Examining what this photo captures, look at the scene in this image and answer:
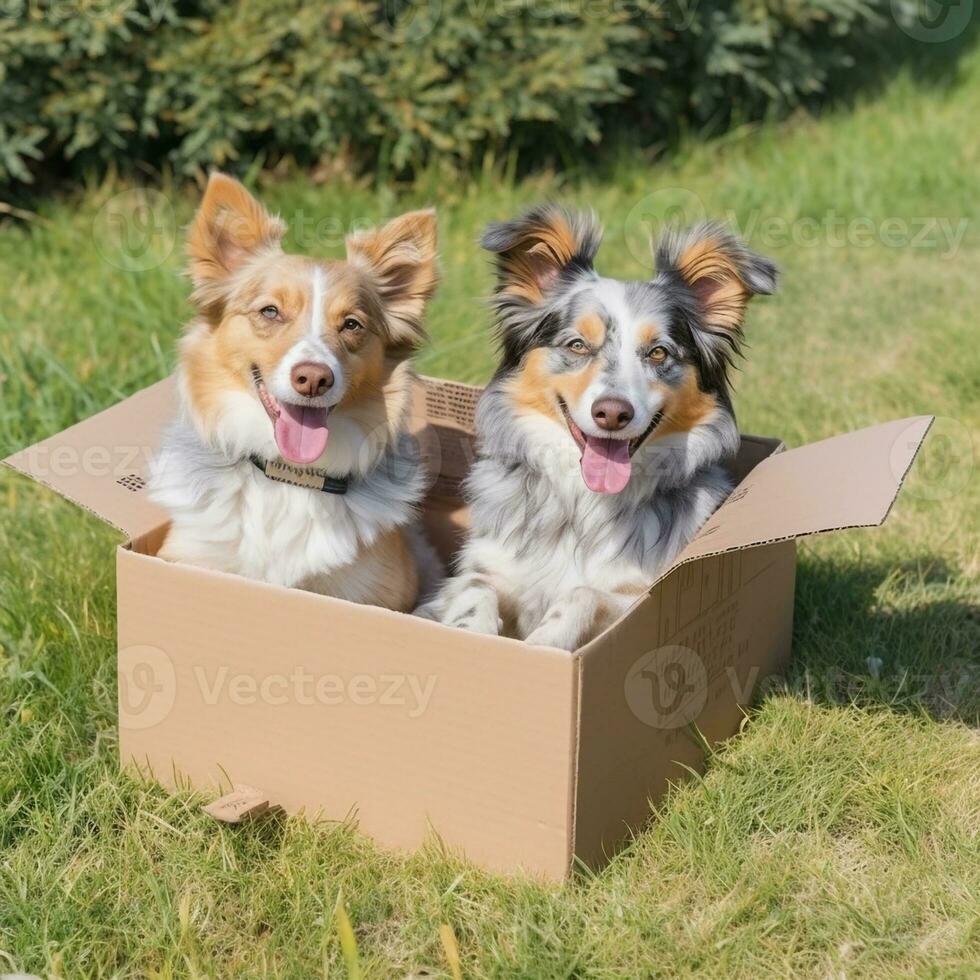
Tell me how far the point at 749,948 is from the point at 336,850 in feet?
3.09

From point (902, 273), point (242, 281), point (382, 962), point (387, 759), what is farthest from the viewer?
point (902, 273)

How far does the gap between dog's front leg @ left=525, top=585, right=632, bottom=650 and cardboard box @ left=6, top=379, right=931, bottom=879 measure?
6.8 inches

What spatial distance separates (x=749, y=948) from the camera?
2.77m

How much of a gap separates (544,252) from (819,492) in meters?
1.00

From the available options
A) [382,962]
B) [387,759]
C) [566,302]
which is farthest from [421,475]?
[382,962]

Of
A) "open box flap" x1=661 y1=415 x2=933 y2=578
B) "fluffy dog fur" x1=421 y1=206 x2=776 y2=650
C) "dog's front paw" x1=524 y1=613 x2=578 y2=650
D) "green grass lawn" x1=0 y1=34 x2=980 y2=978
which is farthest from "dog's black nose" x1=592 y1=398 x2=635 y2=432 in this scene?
"green grass lawn" x1=0 y1=34 x2=980 y2=978

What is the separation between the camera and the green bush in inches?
235

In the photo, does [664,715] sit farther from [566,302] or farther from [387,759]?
[566,302]

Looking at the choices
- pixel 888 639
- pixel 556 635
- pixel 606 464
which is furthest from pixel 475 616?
pixel 888 639

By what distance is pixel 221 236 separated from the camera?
3324mm

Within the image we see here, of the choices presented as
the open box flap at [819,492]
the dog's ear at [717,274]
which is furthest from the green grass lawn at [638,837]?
the dog's ear at [717,274]

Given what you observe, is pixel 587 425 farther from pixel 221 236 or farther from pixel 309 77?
pixel 309 77

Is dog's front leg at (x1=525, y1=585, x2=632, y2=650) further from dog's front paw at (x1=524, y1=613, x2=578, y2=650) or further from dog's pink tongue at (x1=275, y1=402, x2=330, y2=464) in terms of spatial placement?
dog's pink tongue at (x1=275, y1=402, x2=330, y2=464)

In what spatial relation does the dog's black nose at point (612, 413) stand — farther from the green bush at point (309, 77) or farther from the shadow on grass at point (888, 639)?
the green bush at point (309, 77)
